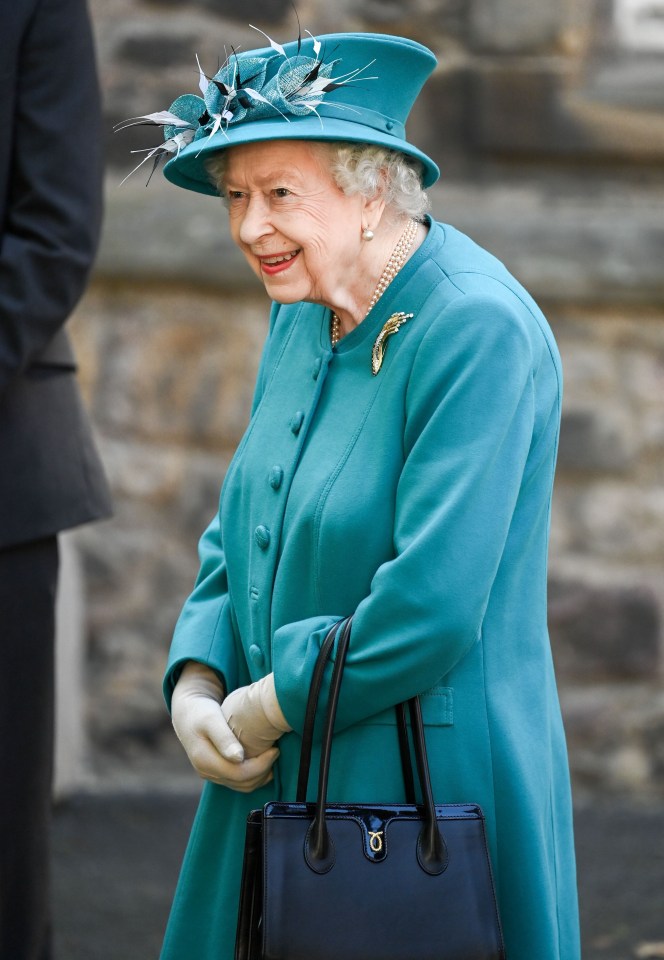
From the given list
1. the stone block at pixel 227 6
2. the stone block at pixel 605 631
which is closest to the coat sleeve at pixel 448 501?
the stone block at pixel 605 631

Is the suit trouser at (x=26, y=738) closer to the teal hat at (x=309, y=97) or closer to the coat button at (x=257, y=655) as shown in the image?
the coat button at (x=257, y=655)

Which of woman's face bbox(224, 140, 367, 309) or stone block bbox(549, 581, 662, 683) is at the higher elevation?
woman's face bbox(224, 140, 367, 309)

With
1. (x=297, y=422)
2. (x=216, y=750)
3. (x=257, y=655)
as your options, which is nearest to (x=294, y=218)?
(x=297, y=422)

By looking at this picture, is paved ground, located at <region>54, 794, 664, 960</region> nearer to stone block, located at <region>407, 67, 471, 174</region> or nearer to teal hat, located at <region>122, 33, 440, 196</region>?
stone block, located at <region>407, 67, 471, 174</region>

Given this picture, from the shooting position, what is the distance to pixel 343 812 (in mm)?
1683

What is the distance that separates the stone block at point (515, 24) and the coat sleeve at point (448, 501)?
7.60 feet

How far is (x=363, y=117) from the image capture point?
5.87 ft

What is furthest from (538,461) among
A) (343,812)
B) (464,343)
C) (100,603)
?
(100,603)

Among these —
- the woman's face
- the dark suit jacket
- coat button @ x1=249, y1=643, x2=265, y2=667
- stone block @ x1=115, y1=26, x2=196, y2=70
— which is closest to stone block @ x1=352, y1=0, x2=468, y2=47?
stone block @ x1=115, y1=26, x2=196, y2=70

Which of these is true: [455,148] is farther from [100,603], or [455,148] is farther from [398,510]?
[398,510]

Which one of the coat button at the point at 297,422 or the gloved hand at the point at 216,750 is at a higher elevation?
the coat button at the point at 297,422

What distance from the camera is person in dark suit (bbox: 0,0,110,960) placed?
2.40m

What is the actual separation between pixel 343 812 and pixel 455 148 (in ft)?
8.68

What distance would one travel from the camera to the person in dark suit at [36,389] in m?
2.40
